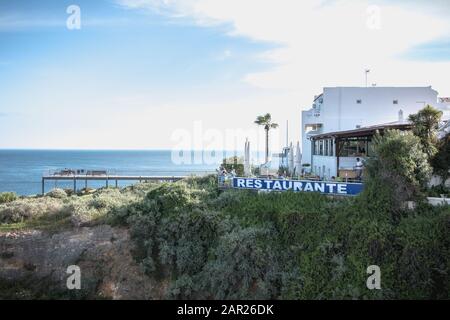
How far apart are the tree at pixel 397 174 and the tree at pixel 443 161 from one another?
6.07ft

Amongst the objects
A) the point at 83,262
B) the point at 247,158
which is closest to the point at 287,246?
the point at 247,158

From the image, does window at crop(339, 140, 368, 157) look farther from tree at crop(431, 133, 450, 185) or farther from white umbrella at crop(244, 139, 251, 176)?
tree at crop(431, 133, 450, 185)

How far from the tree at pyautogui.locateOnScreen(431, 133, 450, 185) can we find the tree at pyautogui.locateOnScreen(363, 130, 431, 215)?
6.07 ft

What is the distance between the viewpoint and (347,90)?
37781 mm

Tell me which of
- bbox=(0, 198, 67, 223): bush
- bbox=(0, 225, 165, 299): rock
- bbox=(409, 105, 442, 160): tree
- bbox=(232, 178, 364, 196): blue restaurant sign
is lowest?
bbox=(0, 225, 165, 299): rock

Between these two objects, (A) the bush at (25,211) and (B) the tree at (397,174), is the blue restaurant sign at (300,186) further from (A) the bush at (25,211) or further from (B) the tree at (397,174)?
(A) the bush at (25,211)

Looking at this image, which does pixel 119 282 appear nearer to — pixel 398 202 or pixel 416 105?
pixel 398 202

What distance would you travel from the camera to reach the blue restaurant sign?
71.1 ft

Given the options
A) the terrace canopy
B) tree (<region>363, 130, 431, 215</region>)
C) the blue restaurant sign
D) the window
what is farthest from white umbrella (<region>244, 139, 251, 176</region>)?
tree (<region>363, 130, 431, 215</region>)

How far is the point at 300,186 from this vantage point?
915 inches

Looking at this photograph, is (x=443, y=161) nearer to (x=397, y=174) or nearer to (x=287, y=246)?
(x=397, y=174)

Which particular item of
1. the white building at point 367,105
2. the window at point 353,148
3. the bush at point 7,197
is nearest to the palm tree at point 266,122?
the white building at point 367,105

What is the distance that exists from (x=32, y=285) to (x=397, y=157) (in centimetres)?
1803
